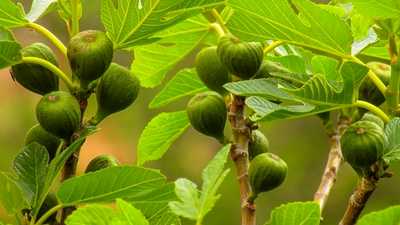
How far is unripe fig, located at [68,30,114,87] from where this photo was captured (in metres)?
0.95

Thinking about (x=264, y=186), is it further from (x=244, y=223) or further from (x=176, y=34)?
(x=176, y=34)

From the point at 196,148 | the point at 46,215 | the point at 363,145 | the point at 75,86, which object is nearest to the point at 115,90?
the point at 75,86

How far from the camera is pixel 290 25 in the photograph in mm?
979

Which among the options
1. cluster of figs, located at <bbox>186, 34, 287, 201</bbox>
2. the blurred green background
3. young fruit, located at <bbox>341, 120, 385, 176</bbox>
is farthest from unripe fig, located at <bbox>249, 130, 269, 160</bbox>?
the blurred green background

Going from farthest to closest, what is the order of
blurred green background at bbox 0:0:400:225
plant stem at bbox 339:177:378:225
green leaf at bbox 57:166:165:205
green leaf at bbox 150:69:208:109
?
blurred green background at bbox 0:0:400:225 → green leaf at bbox 150:69:208:109 → plant stem at bbox 339:177:378:225 → green leaf at bbox 57:166:165:205

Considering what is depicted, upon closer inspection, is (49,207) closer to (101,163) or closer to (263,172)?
(101,163)

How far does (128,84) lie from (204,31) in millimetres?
261

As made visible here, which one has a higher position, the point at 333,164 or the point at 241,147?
the point at 241,147

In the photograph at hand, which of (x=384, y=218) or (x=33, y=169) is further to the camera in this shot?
(x=33, y=169)

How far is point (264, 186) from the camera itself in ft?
3.34

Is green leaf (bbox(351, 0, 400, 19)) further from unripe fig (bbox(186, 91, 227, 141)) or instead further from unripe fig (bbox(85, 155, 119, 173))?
unripe fig (bbox(85, 155, 119, 173))

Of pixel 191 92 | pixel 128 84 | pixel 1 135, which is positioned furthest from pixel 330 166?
pixel 1 135

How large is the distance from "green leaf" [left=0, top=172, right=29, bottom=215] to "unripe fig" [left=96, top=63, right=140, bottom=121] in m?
0.12

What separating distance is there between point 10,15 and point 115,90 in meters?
0.13
